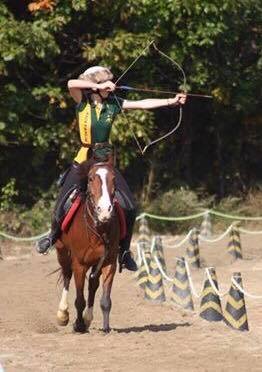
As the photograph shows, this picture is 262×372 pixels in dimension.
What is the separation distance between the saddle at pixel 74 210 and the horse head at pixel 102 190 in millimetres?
517

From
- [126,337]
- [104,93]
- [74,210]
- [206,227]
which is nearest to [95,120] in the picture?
[104,93]

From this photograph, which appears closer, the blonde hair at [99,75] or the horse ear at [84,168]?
the horse ear at [84,168]

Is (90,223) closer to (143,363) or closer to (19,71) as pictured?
(143,363)

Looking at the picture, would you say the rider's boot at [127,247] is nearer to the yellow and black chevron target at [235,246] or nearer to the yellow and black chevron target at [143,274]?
the yellow and black chevron target at [143,274]

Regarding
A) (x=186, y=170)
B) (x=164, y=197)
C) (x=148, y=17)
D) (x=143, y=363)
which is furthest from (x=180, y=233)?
(x=143, y=363)

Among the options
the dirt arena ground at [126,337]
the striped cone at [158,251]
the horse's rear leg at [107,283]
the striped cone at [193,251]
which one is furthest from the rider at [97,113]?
the striped cone at [193,251]

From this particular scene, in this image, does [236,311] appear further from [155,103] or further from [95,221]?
[155,103]

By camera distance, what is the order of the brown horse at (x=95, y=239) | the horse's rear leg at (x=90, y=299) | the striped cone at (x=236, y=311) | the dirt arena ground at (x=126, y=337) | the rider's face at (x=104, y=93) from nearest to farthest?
the dirt arena ground at (x=126, y=337) < the brown horse at (x=95, y=239) < the rider's face at (x=104, y=93) < the horse's rear leg at (x=90, y=299) < the striped cone at (x=236, y=311)

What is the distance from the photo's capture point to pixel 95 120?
11.2m

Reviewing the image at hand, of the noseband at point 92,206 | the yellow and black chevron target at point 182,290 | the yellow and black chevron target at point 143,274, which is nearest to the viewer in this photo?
the noseband at point 92,206

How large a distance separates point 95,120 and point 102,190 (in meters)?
0.95

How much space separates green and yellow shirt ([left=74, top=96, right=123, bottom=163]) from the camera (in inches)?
440

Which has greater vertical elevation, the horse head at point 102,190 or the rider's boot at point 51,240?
the horse head at point 102,190

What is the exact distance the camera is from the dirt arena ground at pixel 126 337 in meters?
9.35
